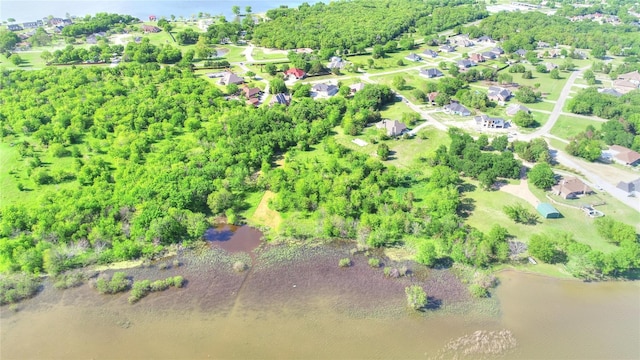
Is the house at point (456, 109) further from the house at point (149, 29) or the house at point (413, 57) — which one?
the house at point (149, 29)

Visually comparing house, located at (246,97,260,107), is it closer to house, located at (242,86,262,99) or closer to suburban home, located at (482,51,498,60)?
house, located at (242,86,262,99)

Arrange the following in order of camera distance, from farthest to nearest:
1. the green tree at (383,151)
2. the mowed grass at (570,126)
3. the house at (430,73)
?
the house at (430,73)
the mowed grass at (570,126)
the green tree at (383,151)

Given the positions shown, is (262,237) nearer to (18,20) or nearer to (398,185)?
(398,185)

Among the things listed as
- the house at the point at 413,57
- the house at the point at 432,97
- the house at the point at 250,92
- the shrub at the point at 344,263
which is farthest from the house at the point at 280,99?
the house at the point at 413,57

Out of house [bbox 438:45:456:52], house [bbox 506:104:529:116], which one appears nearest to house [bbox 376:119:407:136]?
house [bbox 506:104:529:116]

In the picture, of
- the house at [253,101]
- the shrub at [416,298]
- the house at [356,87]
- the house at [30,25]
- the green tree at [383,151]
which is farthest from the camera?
the house at [30,25]

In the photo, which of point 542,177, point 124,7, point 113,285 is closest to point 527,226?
point 542,177
